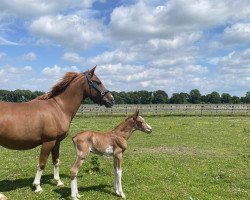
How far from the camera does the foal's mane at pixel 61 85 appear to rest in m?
11.1

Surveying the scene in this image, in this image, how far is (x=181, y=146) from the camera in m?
20.4

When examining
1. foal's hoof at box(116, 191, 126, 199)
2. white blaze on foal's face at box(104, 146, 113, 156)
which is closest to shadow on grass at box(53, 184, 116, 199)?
foal's hoof at box(116, 191, 126, 199)

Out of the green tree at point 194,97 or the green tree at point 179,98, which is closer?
the green tree at point 179,98

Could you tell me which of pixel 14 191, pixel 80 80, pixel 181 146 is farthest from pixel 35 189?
pixel 181 146

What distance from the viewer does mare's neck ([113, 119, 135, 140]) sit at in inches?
409

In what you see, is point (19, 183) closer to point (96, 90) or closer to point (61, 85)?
point (61, 85)

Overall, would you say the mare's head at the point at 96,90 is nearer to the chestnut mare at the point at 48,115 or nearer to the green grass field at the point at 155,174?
the chestnut mare at the point at 48,115

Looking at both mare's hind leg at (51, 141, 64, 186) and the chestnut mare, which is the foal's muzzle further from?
mare's hind leg at (51, 141, 64, 186)

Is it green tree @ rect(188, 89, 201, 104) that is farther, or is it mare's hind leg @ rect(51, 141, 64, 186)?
green tree @ rect(188, 89, 201, 104)

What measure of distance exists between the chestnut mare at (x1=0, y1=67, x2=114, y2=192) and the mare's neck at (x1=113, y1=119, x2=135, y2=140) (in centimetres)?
92

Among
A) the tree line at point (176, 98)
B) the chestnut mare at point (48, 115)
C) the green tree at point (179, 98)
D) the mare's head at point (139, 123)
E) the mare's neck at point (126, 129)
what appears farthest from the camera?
the green tree at point (179, 98)

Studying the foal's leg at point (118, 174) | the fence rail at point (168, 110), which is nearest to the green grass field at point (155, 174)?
the foal's leg at point (118, 174)

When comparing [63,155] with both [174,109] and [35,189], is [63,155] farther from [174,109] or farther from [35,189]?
[174,109]

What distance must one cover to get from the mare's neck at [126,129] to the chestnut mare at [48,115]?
3.03ft
